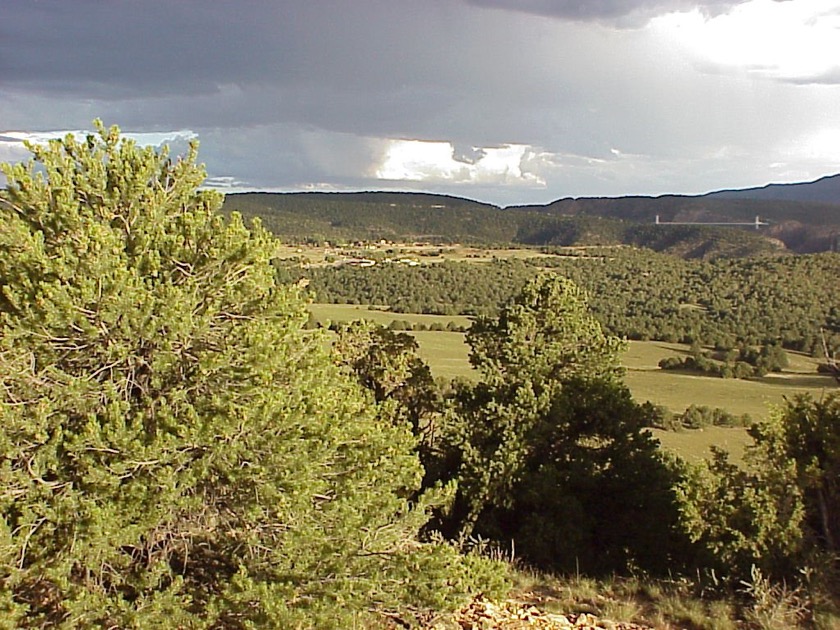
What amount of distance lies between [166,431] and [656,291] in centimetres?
5639

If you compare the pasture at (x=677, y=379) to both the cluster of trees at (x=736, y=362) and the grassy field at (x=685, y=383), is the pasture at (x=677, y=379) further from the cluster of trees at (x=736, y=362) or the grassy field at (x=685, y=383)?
the cluster of trees at (x=736, y=362)

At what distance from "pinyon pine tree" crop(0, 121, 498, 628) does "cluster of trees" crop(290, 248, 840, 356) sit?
35.8m

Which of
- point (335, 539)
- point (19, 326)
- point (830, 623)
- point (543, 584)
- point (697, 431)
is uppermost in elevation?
point (19, 326)

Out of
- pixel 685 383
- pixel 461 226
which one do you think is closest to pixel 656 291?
pixel 685 383

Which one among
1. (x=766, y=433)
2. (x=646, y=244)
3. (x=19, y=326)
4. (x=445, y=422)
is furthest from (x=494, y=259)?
(x=19, y=326)

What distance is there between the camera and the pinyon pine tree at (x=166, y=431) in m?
5.77

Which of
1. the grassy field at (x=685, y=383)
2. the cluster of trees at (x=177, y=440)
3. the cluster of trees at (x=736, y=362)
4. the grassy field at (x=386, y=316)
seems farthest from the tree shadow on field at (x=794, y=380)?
the cluster of trees at (x=177, y=440)

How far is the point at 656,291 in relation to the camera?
58.4m

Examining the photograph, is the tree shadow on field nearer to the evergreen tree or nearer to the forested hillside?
the evergreen tree

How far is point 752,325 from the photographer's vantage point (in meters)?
48.2

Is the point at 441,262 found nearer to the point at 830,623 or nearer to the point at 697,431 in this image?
the point at 697,431

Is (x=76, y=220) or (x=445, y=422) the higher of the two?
(x=76, y=220)

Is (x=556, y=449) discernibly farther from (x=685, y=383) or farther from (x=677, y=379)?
(x=677, y=379)

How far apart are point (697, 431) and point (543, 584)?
67.6 feet
